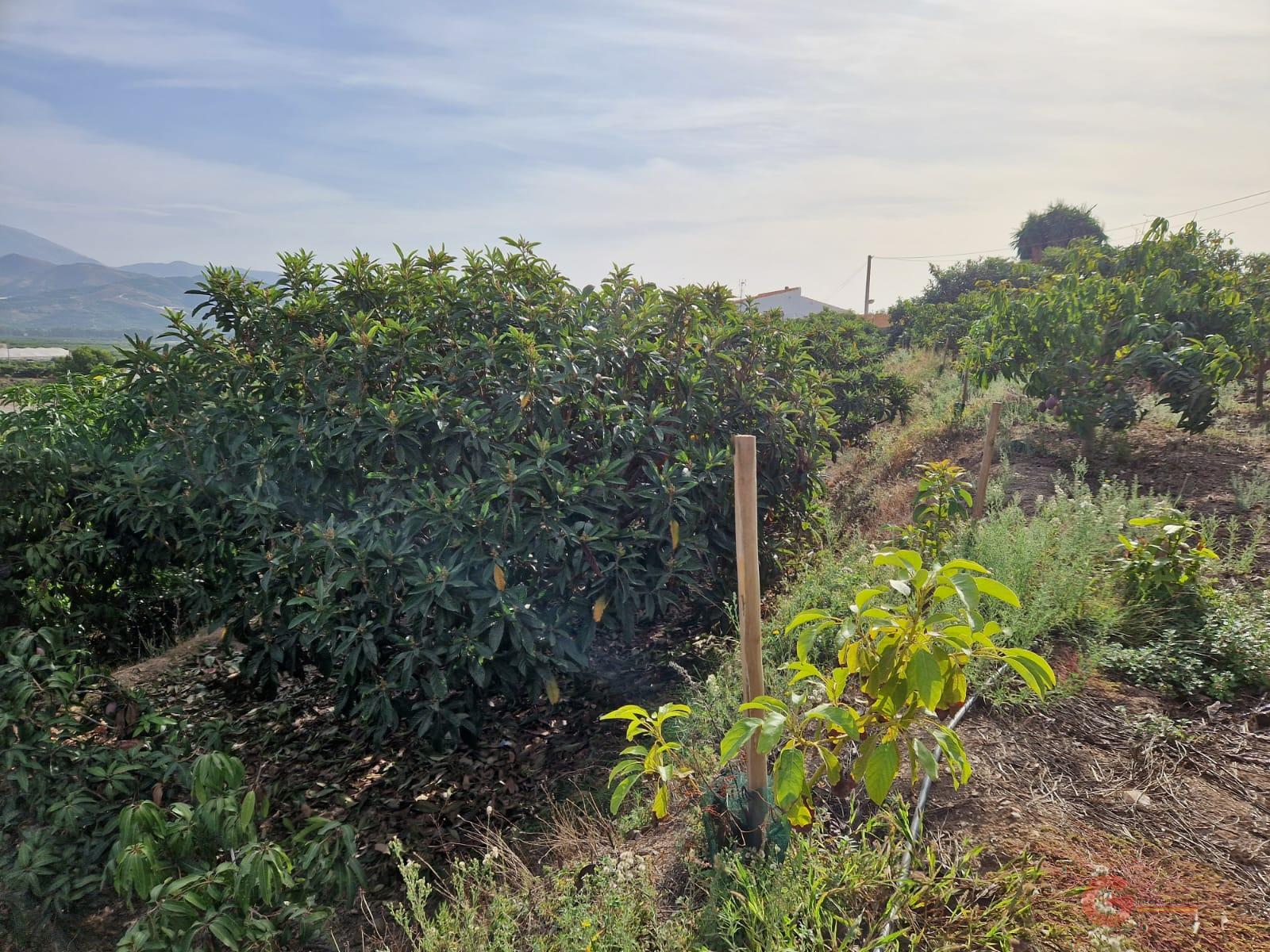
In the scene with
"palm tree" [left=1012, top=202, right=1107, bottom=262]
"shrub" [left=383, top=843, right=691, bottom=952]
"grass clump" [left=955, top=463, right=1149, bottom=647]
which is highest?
"palm tree" [left=1012, top=202, right=1107, bottom=262]

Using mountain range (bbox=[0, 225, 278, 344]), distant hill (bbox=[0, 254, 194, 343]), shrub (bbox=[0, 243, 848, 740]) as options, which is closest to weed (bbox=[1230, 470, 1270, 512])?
shrub (bbox=[0, 243, 848, 740])

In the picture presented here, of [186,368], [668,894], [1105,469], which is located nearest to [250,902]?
[668,894]

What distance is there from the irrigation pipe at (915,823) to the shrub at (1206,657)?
659mm

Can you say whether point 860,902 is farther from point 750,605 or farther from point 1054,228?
point 1054,228

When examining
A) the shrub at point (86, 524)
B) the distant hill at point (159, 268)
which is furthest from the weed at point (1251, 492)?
the distant hill at point (159, 268)

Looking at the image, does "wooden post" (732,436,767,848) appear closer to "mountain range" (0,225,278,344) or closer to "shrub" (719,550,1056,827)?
"shrub" (719,550,1056,827)

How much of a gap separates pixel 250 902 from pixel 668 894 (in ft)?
4.18

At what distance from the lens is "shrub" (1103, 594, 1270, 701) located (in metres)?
2.69

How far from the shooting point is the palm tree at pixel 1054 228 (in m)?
29.5

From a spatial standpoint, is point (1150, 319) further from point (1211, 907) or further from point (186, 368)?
point (186, 368)

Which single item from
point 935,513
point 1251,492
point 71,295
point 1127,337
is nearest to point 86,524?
point 935,513

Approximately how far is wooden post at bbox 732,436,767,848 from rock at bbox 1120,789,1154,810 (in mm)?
1215

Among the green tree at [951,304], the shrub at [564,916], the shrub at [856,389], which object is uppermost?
the green tree at [951,304]

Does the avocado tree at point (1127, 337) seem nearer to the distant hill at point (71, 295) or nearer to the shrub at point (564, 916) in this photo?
the shrub at point (564, 916)
